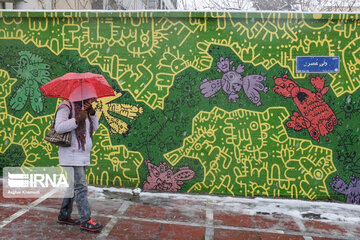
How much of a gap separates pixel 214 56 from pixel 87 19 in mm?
2145

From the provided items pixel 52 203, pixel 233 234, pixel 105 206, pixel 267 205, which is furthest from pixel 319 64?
pixel 52 203

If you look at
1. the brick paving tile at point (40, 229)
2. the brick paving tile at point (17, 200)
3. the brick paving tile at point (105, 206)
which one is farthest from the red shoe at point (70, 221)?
the brick paving tile at point (17, 200)

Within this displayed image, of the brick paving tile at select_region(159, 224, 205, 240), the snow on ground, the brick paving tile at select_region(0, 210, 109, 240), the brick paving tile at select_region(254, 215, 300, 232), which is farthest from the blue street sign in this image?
the brick paving tile at select_region(0, 210, 109, 240)

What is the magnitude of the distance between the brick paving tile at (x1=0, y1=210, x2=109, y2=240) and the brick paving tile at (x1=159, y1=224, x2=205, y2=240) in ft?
2.59

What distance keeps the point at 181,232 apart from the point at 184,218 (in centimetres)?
48

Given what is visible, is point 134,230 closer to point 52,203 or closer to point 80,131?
point 80,131

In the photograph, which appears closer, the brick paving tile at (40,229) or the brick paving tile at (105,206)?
the brick paving tile at (40,229)

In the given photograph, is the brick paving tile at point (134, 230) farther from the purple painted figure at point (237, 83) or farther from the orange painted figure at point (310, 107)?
the orange painted figure at point (310, 107)

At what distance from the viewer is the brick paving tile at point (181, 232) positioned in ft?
14.0

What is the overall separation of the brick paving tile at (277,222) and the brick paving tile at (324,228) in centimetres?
18

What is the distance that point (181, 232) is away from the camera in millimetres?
4402

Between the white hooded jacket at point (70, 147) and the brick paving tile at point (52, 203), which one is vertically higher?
the white hooded jacket at point (70, 147)

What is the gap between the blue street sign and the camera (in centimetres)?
562

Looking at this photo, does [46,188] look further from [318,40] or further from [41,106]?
[318,40]
